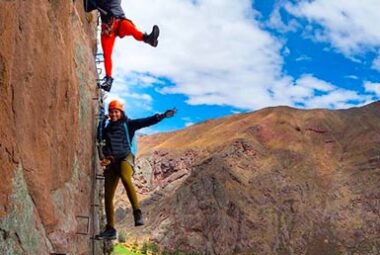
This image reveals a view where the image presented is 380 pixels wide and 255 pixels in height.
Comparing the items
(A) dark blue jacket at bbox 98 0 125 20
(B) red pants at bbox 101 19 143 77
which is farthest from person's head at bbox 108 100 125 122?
(A) dark blue jacket at bbox 98 0 125 20

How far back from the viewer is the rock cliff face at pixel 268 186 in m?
76.6

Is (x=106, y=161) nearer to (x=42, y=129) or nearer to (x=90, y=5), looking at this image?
(x=42, y=129)

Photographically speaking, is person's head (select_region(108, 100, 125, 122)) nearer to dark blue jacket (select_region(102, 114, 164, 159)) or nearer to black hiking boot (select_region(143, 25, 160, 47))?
dark blue jacket (select_region(102, 114, 164, 159))

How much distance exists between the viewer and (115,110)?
29.0 feet

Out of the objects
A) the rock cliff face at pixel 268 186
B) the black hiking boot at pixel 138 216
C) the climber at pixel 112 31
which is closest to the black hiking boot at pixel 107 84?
the climber at pixel 112 31

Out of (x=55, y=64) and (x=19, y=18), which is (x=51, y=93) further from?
(x=19, y=18)

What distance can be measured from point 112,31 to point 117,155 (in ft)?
7.00

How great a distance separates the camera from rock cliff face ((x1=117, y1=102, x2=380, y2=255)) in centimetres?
7662

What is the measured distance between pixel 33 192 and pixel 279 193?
7831 centimetres

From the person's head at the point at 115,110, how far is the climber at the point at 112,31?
31.6 inches

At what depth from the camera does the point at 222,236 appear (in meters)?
76.6

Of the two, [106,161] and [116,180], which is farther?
[116,180]

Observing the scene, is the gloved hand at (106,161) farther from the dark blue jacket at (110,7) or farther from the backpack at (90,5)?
the backpack at (90,5)

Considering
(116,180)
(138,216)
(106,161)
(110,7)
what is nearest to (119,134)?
(106,161)
